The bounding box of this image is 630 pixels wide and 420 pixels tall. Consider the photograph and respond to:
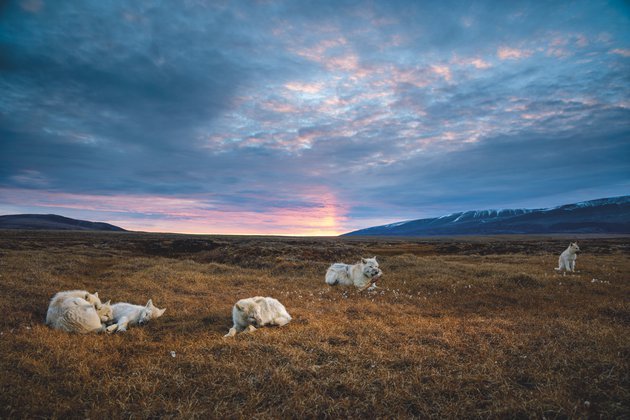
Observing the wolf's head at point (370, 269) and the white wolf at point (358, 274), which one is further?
the white wolf at point (358, 274)

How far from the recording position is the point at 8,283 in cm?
1253

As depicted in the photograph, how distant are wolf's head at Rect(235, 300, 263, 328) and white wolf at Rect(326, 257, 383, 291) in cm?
697

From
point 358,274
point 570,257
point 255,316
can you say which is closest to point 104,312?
point 255,316

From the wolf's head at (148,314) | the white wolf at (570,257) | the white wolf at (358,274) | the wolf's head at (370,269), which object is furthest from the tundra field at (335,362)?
the white wolf at (570,257)

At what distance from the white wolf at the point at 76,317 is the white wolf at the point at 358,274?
34.2ft

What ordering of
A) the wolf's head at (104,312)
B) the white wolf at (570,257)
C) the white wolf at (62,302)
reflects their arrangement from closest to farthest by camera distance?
the white wolf at (62,302) → the wolf's head at (104,312) → the white wolf at (570,257)

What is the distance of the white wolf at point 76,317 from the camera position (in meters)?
7.89

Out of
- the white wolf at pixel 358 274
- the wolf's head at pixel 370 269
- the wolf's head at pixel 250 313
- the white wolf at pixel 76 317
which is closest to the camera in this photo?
the white wolf at pixel 76 317

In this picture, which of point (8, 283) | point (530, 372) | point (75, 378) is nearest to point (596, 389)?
point (530, 372)

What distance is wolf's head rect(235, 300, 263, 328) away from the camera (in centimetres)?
854

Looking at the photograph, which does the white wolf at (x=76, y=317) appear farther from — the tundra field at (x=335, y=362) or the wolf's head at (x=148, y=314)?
the wolf's head at (x=148, y=314)

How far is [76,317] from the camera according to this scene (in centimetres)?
797

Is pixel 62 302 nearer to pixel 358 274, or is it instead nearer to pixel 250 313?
pixel 250 313

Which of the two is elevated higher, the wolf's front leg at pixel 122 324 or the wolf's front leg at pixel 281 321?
the wolf's front leg at pixel 122 324
